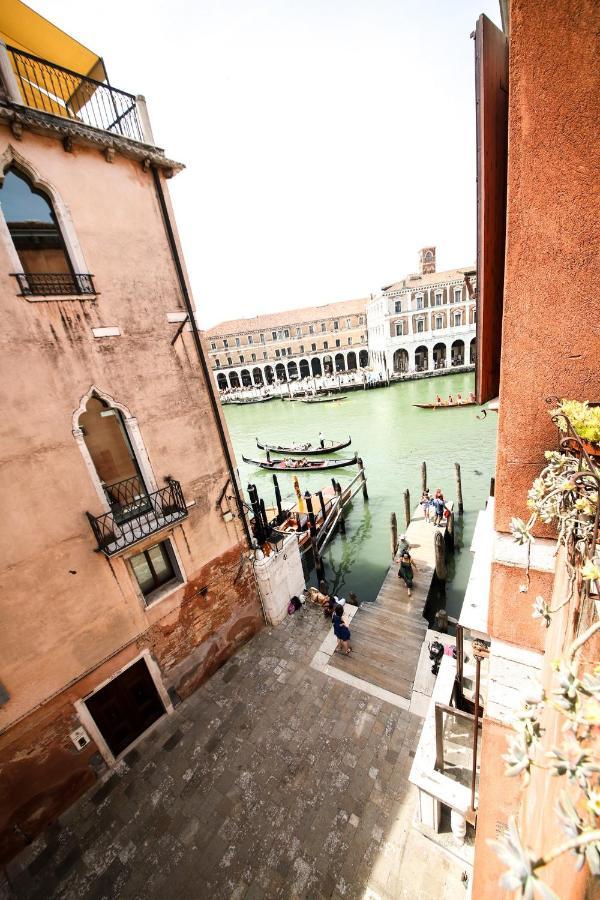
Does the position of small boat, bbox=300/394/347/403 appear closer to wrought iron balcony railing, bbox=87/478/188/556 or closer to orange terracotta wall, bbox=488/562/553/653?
wrought iron balcony railing, bbox=87/478/188/556

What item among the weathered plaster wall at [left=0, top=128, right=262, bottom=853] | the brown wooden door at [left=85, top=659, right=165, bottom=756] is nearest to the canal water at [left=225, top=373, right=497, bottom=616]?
the brown wooden door at [left=85, top=659, right=165, bottom=756]

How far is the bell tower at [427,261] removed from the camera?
44.3 m

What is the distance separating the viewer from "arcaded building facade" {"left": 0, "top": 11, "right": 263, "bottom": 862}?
17.0ft

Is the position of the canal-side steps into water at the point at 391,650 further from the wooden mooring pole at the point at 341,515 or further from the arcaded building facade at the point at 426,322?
the arcaded building facade at the point at 426,322

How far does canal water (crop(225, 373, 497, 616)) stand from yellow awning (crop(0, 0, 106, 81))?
14104mm

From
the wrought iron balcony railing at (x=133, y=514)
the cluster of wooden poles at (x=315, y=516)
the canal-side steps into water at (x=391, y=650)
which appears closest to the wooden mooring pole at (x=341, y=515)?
the cluster of wooden poles at (x=315, y=516)

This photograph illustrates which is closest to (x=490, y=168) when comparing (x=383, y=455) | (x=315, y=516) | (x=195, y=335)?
(x=195, y=335)

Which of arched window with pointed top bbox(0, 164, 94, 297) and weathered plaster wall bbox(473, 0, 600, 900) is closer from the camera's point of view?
weathered plaster wall bbox(473, 0, 600, 900)

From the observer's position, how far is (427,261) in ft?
146

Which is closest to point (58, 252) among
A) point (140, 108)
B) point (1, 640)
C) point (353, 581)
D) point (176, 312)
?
point (176, 312)

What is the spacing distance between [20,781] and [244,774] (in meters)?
3.56

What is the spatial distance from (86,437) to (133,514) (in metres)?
1.60

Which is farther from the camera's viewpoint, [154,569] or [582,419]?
[154,569]

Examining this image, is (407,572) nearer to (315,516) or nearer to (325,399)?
(315,516)
